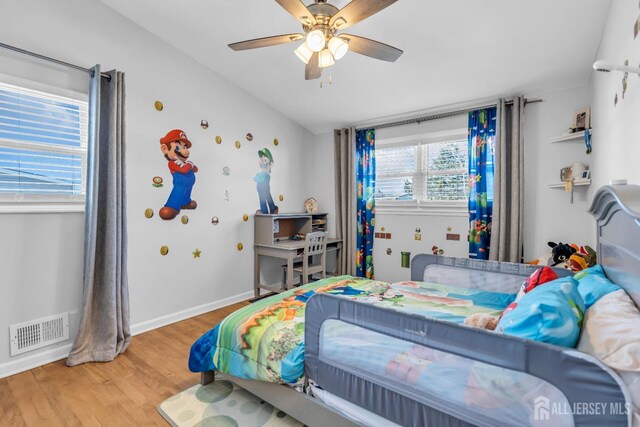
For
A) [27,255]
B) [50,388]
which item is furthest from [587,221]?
[27,255]

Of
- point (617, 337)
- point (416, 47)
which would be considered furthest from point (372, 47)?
point (617, 337)

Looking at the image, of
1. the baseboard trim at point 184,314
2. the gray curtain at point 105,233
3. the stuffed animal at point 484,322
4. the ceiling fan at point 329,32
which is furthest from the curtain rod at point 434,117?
the gray curtain at point 105,233

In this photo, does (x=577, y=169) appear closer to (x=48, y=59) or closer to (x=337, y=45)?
(x=337, y=45)

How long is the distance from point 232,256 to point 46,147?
186cm

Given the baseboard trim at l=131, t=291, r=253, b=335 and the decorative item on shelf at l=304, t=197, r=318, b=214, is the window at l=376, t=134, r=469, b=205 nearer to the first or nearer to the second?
the decorative item on shelf at l=304, t=197, r=318, b=214

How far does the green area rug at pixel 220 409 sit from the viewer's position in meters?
1.63

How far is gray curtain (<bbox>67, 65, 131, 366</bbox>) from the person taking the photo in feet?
7.50

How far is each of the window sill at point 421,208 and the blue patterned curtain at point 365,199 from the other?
150 mm

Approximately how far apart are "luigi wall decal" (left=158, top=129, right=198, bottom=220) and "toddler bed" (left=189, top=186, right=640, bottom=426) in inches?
59.4

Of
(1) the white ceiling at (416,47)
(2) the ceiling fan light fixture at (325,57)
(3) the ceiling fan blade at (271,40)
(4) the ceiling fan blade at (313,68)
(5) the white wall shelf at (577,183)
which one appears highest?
(1) the white ceiling at (416,47)

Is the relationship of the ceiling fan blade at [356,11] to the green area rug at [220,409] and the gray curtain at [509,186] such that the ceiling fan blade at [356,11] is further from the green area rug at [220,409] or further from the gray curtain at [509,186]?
the green area rug at [220,409]

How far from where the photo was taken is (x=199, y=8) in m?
2.37

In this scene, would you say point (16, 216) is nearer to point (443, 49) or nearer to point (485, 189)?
point (443, 49)

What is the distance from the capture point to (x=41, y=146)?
2236 mm
